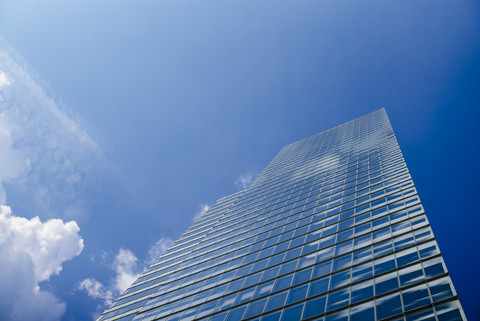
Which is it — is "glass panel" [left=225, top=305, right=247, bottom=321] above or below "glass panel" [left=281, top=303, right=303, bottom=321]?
above

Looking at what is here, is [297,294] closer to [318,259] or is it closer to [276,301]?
[276,301]

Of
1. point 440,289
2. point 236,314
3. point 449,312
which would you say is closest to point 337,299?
point 440,289

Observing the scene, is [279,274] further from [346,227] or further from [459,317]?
[459,317]

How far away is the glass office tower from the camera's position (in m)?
17.2

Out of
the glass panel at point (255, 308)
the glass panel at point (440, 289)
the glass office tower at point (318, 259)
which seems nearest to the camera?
the glass panel at point (440, 289)

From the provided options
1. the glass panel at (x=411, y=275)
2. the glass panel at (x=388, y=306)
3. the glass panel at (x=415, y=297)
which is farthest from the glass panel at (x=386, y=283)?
the glass panel at (x=415, y=297)

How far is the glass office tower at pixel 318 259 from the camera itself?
17.2 metres

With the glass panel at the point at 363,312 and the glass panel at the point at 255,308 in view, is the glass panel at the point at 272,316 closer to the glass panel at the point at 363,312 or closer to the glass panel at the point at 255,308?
the glass panel at the point at 255,308

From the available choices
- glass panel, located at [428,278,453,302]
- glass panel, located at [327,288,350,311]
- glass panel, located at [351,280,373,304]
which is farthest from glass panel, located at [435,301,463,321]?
glass panel, located at [327,288,350,311]

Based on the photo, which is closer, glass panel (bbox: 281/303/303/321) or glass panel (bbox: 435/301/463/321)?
glass panel (bbox: 435/301/463/321)

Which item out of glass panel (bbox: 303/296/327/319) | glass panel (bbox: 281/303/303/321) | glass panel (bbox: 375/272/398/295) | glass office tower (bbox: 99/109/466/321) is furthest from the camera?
glass panel (bbox: 281/303/303/321)

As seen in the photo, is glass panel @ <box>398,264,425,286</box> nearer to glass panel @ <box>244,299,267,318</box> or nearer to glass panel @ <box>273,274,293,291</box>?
glass panel @ <box>273,274,293,291</box>

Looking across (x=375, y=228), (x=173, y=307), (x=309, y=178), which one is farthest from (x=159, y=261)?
(x=375, y=228)

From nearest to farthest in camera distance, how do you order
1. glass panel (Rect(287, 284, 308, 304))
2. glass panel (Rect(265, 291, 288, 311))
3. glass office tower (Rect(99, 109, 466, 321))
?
glass office tower (Rect(99, 109, 466, 321)), glass panel (Rect(287, 284, 308, 304)), glass panel (Rect(265, 291, 288, 311))
